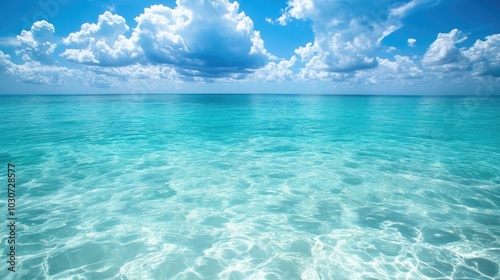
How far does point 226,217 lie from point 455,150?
1755cm

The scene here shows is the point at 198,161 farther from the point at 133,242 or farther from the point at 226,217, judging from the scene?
the point at 133,242

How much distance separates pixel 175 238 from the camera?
670 cm

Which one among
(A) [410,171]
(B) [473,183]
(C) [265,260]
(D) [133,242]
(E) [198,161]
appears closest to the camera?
(C) [265,260]

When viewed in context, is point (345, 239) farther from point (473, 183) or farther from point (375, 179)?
point (473, 183)

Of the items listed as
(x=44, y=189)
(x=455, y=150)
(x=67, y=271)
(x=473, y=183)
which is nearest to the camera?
(x=67, y=271)

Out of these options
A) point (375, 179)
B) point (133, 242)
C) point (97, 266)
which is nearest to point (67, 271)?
point (97, 266)

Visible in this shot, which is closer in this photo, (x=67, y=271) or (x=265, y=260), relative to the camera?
(x=67, y=271)

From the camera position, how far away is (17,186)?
9.87 metres

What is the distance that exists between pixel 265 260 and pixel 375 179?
7.55 meters

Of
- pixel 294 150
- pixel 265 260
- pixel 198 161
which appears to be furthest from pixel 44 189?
pixel 294 150

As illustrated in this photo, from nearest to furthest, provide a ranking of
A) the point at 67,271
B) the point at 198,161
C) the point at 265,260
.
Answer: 1. the point at 67,271
2. the point at 265,260
3. the point at 198,161

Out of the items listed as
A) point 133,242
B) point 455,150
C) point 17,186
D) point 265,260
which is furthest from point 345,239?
point 455,150

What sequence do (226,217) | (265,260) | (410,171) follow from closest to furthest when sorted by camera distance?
(265,260), (226,217), (410,171)

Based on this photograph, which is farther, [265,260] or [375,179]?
[375,179]
